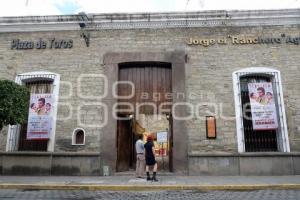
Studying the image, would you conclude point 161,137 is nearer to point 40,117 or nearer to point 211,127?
point 211,127

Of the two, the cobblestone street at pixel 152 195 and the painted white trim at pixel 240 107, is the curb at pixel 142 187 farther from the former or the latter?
the painted white trim at pixel 240 107

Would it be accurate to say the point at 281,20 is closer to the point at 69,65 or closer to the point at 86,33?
the point at 86,33

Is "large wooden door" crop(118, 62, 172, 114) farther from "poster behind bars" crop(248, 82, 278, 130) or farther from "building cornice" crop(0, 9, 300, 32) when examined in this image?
"poster behind bars" crop(248, 82, 278, 130)

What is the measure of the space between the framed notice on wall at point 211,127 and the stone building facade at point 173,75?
6.7 inches

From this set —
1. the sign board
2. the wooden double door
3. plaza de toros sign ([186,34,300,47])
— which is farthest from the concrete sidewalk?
plaza de toros sign ([186,34,300,47])

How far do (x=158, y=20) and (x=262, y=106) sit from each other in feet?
17.8

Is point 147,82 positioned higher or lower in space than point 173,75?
lower

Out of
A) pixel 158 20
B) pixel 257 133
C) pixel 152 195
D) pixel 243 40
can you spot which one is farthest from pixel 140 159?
pixel 243 40

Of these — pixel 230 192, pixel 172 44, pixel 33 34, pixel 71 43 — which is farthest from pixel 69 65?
pixel 230 192

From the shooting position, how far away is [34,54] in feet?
41.8

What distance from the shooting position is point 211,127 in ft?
38.1

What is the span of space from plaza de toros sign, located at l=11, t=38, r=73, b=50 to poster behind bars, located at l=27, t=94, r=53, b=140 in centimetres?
210

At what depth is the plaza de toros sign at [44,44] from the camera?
12.7 meters

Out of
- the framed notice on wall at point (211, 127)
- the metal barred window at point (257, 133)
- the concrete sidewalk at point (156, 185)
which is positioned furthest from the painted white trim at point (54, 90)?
the metal barred window at point (257, 133)
